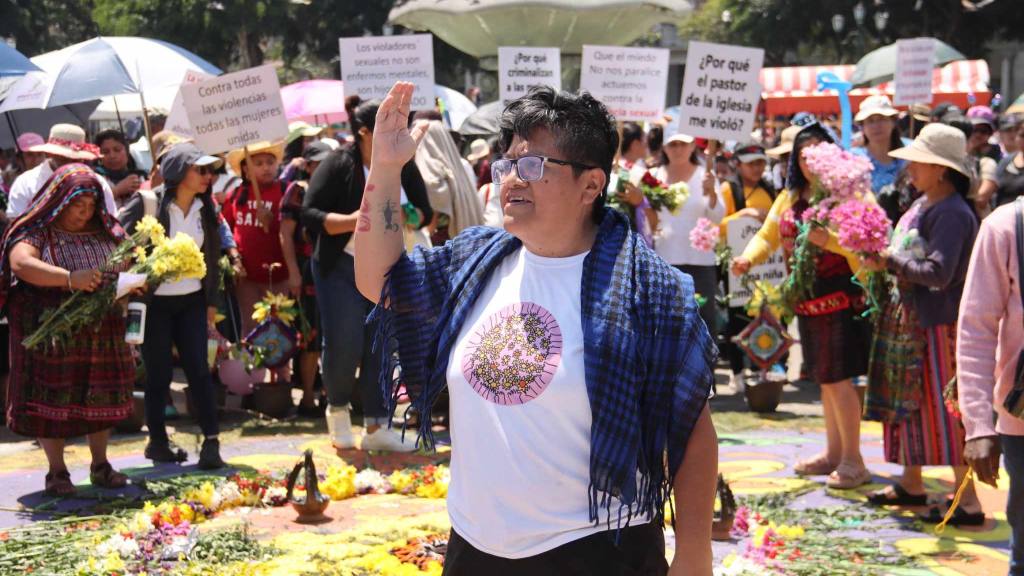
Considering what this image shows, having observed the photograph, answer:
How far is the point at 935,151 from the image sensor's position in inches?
250

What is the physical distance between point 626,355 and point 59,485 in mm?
4904

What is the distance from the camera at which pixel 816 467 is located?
772 cm

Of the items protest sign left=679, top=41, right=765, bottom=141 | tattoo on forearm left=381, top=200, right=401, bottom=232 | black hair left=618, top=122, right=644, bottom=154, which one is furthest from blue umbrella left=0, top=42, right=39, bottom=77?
tattoo on forearm left=381, top=200, right=401, bottom=232

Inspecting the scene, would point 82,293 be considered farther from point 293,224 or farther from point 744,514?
point 744,514

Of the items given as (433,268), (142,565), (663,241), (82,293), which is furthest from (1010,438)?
(663,241)

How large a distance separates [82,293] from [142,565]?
1969 mm

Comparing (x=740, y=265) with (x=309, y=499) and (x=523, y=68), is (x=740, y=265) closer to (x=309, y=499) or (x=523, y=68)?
(x=309, y=499)

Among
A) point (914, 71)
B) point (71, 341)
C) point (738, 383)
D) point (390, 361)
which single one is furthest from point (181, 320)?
point (914, 71)

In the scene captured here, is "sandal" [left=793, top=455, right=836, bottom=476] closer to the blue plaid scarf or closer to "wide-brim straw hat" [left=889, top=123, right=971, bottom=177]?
"wide-brim straw hat" [left=889, top=123, right=971, bottom=177]

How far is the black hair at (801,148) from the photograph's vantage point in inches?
286

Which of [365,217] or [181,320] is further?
[181,320]

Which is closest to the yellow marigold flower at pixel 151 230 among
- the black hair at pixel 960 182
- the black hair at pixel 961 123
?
the black hair at pixel 960 182

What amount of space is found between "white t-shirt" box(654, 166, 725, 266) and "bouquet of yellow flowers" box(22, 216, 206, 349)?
403 cm

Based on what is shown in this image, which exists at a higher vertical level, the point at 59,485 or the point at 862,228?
the point at 862,228
